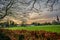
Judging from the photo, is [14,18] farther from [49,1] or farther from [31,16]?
[49,1]

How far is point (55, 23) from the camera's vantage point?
222 inches

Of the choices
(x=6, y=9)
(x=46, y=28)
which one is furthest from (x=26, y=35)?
(x=6, y=9)

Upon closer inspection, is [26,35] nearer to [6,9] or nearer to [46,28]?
[46,28]

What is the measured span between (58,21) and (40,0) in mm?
712

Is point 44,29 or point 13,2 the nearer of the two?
point 44,29

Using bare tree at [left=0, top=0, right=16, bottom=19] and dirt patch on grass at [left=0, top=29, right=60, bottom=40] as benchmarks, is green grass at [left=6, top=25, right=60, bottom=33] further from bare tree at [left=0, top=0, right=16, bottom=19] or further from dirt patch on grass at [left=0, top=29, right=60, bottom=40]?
bare tree at [left=0, top=0, right=16, bottom=19]

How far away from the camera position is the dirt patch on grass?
5418mm

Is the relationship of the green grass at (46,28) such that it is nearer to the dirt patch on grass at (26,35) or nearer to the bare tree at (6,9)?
the dirt patch on grass at (26,35)

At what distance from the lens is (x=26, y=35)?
5715 millimetres

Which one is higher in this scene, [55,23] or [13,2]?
[13,2]

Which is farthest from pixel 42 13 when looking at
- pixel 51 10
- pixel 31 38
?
pixel 31 38

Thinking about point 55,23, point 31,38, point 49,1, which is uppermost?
point 49,1

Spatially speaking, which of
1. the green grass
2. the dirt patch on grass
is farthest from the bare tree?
the green grass

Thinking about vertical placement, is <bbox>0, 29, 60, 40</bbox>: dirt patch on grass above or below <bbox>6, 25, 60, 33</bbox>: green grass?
below
